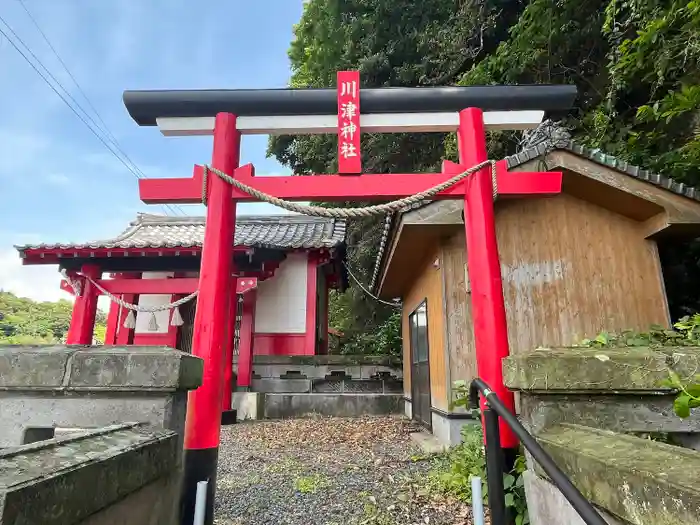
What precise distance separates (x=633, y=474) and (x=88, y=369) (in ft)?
8.24

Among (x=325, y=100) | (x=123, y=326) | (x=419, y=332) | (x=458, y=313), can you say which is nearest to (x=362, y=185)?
(x=325, y=100)

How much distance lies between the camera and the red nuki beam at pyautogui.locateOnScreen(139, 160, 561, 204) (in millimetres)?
3980

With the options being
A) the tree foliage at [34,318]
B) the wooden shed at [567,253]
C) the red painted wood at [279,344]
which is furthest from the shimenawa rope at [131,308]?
the tree foliage at [34,318]

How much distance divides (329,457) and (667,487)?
4.59 meters

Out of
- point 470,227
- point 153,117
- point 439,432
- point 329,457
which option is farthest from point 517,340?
point 153,117

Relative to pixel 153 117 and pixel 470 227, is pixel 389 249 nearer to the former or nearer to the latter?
pixel 470 227

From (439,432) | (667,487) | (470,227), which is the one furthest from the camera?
(439,432)

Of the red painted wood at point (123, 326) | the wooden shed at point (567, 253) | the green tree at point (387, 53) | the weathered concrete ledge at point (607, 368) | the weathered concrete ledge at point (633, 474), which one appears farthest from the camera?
the green tree at point (387, 53)

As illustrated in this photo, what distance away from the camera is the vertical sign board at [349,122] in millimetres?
4066

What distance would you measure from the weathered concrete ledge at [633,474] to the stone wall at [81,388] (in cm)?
199

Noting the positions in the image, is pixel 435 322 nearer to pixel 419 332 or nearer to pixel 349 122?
pixel 419 332

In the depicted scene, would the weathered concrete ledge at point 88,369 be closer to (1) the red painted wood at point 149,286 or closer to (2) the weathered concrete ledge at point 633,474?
(2) the weathered concrete ledge at point 633,474

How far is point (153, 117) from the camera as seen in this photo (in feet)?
13.5

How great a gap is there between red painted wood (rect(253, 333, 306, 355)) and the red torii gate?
6850 mm
